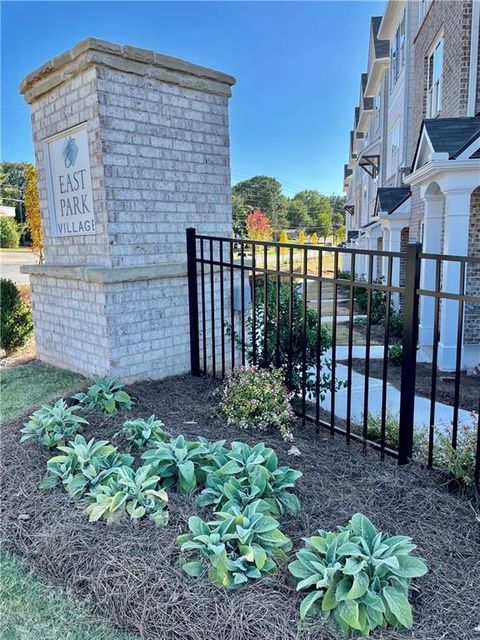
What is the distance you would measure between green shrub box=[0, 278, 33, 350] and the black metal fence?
3411 millimetres

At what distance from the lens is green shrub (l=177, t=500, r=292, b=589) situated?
198 centimetres

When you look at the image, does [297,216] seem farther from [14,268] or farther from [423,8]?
[423,8]

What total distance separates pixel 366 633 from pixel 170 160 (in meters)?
4.55

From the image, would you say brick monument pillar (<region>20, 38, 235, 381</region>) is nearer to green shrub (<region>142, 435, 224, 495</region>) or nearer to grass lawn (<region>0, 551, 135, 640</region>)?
green shrub (<region>142, 435, 224, 495</region>)

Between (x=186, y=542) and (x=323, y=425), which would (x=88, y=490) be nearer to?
Result: (x=186, y=542)

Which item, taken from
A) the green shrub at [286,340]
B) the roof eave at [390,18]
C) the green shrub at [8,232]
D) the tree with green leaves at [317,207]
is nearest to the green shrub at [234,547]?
the green shrub at [286,340]

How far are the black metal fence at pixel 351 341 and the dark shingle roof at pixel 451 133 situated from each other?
163 cm

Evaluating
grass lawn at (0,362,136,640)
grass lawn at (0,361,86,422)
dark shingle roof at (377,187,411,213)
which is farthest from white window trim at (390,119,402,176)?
grass lawn at (0,362,136,640)

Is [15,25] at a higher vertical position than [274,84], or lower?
lower

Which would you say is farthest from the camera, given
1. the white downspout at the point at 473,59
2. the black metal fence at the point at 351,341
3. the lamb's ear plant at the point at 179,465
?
the white downspout at the point at 473,59

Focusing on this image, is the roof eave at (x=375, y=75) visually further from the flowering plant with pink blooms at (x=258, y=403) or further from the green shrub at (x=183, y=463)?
the green shrub at (x=183, y=463)

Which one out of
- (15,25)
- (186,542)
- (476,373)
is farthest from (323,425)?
(15,25)

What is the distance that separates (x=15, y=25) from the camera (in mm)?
6211

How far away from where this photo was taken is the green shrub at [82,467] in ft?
8.93
